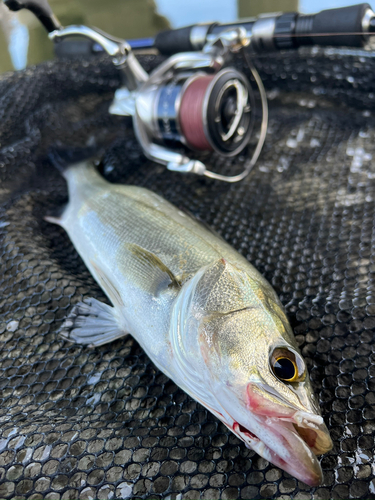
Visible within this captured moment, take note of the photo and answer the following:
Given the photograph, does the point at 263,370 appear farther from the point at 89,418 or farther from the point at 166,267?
the point at 89,418

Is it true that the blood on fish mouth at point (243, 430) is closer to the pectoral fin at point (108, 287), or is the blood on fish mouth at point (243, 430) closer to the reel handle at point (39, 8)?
the pectoral fin at point (108, 287)

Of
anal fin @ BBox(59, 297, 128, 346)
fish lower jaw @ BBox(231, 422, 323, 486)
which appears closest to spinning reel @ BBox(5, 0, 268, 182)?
anal fin @ BBox(59, 297, 128, 346)

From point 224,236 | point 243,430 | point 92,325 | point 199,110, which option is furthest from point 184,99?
point 243,430

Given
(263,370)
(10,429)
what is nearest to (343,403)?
(263,370)

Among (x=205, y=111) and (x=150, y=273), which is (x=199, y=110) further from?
(x=150, y=273)

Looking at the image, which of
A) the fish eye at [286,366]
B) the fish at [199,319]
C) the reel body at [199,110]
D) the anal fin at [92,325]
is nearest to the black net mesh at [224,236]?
the anal fin at [92,325]

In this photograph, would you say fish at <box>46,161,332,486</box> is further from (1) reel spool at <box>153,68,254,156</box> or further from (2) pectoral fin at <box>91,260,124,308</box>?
(1) reel spool at <box>153,68,254,156</box>
